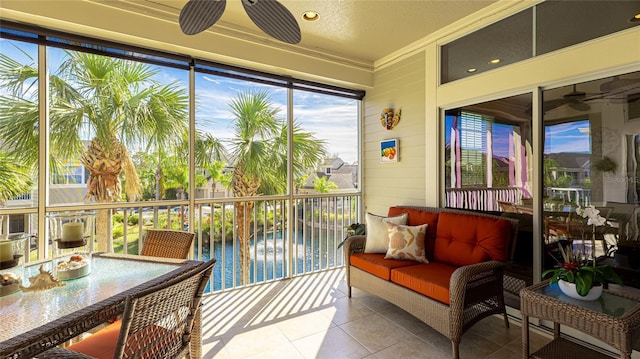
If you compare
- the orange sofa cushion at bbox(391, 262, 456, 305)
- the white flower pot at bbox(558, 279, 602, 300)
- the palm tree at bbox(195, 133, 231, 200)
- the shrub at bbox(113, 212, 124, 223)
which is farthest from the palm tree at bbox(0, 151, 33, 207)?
the white flower pot at bbox(558, 279, 602, 300)

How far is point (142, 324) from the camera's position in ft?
3.74

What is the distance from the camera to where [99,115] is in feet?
9.70

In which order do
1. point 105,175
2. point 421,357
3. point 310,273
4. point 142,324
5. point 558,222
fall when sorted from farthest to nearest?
point 310,273
point 105,175
point 558,222
point 421,357
point 142,324

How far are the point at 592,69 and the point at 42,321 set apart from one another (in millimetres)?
3542

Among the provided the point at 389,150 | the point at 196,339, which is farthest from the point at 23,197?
the point at 389,150

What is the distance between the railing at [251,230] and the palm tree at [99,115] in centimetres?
19

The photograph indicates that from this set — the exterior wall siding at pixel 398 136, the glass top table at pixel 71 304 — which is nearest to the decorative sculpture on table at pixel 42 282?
the glass top table at pixel 71 304

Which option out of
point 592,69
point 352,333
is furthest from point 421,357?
point 592,69

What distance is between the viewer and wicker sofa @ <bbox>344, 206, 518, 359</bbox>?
2.25 meters

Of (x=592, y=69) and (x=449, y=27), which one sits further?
(x=449, y=27)

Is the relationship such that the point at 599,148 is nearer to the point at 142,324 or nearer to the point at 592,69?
the point at 592,69

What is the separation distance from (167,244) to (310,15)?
2.47m

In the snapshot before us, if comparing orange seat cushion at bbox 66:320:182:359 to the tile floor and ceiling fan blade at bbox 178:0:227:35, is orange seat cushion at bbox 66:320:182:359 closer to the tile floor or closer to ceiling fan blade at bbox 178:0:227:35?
the tile floor

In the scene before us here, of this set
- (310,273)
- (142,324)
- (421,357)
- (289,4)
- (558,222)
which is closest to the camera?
(142,324)
